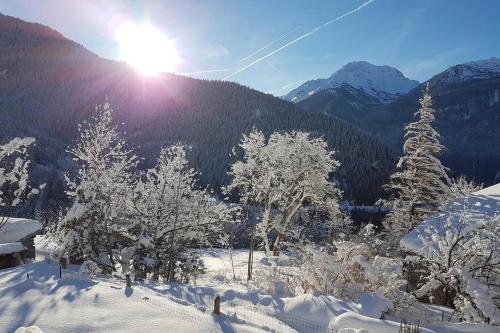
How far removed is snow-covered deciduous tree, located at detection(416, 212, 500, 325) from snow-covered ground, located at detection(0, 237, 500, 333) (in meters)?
0.89

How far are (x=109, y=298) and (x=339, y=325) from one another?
7300 mm

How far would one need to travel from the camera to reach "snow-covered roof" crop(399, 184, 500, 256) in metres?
18.5

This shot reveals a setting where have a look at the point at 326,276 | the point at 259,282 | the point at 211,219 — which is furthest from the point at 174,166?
the point at 326,276

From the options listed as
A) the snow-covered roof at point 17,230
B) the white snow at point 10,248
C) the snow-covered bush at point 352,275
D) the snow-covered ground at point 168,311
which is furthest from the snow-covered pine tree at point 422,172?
the snow-covered roof at point 17,230

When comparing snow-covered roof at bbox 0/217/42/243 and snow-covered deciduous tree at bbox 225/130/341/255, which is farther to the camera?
snow-covered deciduous tree at bbox 225/130/341/255

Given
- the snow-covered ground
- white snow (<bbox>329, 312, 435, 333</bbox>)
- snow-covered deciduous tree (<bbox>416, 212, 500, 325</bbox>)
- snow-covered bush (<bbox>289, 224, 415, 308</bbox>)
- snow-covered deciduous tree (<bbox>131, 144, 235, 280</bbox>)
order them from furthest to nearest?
snow-covered deciduous tree (<bbox>131, 144, 235, 280</bbox>) → snow-covered bush (<bbox>289, 224, 415, 308</bbox>) → snow-covered deciduous tree (<bbox>416, 212, 500, 325</bbox>) → white snow (<bbox>329, 312, 435, 333</bbox>) → the snow-covered ground

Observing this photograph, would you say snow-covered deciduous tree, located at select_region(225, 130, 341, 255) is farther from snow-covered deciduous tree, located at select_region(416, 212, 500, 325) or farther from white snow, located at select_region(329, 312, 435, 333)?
white snow, located at select_region(329, 312, 435, 333)

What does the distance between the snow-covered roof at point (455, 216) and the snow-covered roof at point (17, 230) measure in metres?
22.9

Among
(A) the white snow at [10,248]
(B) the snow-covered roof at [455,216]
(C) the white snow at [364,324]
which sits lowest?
(C) the white snow at [364,324]

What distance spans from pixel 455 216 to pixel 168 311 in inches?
577

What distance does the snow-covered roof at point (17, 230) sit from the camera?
26.8 meters

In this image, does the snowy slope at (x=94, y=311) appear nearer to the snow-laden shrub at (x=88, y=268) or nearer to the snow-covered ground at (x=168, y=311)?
the snow-covered ground at (x=168, y=311)

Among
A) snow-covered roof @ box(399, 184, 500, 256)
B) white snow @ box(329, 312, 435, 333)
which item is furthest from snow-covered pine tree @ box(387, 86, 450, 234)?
white snow @ box(329, 312, 435, 333)

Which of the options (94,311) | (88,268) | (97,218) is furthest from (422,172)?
(94,311)
